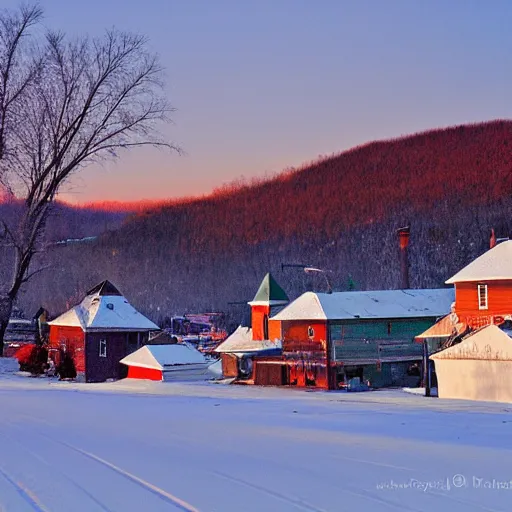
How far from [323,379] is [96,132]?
761 inches

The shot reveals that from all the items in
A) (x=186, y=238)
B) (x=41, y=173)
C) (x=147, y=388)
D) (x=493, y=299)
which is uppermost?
(x=186, y=238)

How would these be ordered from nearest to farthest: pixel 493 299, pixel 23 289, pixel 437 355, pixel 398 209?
pixel 437 355, pixel 493 299, pixel 23 289, pixel 398 209

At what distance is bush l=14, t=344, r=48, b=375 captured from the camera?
176ft

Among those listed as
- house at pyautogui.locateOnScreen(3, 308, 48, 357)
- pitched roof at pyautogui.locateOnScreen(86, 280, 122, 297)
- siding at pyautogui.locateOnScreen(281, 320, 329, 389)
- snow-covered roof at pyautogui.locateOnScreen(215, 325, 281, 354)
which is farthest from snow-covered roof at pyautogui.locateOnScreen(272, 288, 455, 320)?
house at pyautogui.locateOnScreen(3, 308, 48, 357)

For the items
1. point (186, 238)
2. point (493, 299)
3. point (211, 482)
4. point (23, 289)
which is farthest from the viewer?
point (186, 238)

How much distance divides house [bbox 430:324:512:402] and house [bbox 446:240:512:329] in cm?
495

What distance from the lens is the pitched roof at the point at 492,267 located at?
1615 inches

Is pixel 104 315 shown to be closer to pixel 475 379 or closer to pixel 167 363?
pixel 167 363

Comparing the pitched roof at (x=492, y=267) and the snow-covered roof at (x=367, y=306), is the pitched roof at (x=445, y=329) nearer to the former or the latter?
the pitched roof at (x=492, y=267)

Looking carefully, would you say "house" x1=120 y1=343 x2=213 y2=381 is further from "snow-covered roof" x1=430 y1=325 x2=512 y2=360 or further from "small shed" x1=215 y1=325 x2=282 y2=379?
"snow-covered roof" x1=430 y1=325 x2=512 y2=360

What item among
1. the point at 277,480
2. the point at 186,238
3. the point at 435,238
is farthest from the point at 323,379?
the point at 186,238

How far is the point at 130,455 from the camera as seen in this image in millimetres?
15211

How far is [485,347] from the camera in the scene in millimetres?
35062

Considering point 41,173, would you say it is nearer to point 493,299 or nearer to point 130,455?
point 493,299
